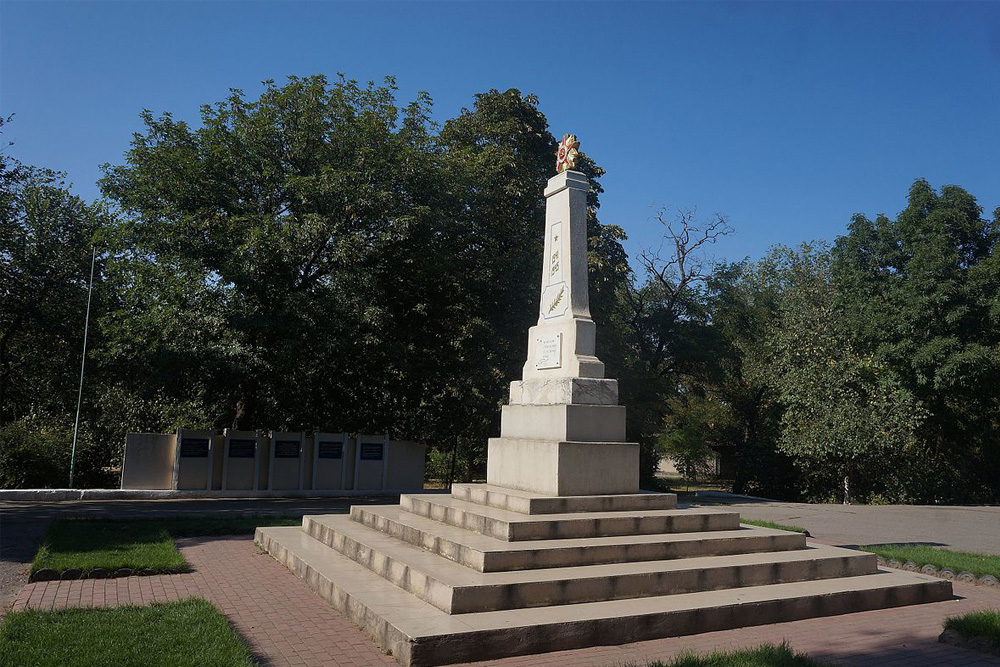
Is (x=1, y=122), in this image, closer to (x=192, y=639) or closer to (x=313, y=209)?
(x=313, y=209)

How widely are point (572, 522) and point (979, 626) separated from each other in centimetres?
363

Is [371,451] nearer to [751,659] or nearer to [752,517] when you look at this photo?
[752,517]

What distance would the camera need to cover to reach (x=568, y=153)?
10.6m

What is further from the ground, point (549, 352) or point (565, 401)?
point (549, 352)

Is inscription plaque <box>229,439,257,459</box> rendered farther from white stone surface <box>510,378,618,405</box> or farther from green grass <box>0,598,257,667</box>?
green grass <box>0,598,257,667</box>

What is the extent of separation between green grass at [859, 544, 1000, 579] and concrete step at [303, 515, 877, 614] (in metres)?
1.60

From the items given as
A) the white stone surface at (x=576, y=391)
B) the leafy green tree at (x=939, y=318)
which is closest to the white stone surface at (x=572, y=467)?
the white stone surface at (x=576, y=391)

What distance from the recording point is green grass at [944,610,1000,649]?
19.4ft

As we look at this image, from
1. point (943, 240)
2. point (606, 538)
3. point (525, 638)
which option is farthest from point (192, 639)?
point (943, 240)

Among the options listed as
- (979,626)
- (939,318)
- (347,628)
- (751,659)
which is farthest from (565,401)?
(939,318)

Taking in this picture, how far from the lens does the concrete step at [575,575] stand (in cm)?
639

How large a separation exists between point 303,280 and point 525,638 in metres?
13.7

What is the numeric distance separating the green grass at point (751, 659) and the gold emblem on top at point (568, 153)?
6926 millimetres

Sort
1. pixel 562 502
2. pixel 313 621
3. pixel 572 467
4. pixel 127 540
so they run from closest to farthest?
pixel 313 621
pixel 562 502
pixel 572 467
pixel 127 540
